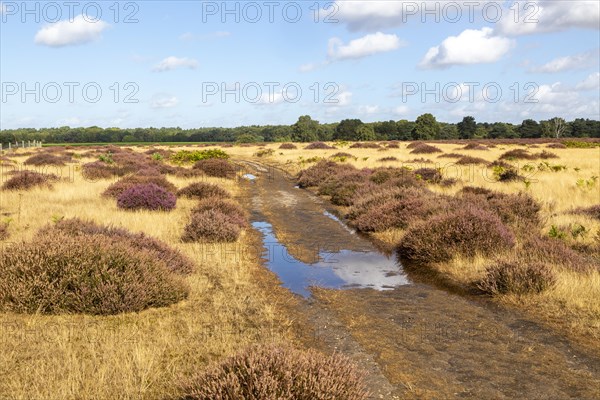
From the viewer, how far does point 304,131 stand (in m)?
92.1

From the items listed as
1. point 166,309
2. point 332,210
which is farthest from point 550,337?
point 332,210

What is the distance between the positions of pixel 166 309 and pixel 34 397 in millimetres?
2719

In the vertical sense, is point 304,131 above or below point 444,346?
above

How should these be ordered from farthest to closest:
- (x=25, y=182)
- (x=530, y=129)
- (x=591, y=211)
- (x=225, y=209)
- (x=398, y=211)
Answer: (x=530, y=129)
(x=25, y=182)
(x=225, y=209)
(x=398, y=211)
(x=591, y=211)

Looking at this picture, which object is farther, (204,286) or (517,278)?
(204,286)

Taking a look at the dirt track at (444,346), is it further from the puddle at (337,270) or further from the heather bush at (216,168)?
the heather bush at (216,168)

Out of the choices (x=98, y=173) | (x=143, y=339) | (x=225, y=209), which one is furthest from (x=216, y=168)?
(x=143, y=339)

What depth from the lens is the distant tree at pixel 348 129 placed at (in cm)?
8916

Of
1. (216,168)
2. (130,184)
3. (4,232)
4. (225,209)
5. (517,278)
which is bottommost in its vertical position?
(517,278)

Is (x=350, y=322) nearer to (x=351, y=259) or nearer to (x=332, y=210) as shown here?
(x=351, y=259)

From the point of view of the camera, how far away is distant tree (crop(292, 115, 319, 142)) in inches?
3597

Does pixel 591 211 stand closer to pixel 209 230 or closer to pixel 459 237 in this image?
pixel 459 237

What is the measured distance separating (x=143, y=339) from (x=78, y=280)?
1.59 m

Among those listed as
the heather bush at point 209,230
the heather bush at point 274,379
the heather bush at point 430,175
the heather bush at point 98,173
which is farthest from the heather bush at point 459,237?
the heather bush at point 98,173
